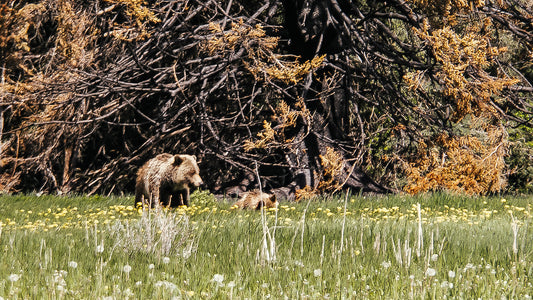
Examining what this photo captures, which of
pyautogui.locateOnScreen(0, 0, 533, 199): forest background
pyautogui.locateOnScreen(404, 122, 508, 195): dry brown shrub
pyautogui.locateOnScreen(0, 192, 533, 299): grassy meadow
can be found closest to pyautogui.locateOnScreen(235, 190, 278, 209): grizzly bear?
pyautogui.locateOnScreen(0, 0, 533, 199): forest background

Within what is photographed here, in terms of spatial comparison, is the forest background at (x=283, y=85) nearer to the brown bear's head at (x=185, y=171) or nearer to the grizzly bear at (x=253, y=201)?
the grizzly bear at (x=253, y=201)

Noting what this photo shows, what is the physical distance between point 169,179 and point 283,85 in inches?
139

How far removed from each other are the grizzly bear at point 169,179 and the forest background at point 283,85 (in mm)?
995

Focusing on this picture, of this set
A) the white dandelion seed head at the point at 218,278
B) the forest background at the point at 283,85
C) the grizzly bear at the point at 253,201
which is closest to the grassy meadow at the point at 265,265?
the white dandelion seed head at the point at 218,278

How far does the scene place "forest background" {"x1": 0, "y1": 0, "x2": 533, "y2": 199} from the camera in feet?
32.8

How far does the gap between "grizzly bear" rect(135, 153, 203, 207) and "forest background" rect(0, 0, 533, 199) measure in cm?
100

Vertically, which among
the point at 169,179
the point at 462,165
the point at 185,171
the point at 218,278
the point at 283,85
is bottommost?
the point at 218,278

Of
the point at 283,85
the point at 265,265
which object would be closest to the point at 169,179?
the point at 283,85

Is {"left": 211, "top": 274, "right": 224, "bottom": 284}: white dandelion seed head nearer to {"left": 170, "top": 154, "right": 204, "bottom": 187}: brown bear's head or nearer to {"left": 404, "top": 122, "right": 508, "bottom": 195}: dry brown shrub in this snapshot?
{"left": 170, "top": 154, "right": 204, "bottom": 187}: brown bear's head

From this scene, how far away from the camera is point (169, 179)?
30.5 ft

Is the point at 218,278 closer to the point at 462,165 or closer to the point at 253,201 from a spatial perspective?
the point at 253,201

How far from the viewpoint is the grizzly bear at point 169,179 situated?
9227 mm

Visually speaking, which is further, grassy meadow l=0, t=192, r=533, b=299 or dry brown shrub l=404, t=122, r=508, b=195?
dry brown shrub l=404, t=122, r=508, b=195

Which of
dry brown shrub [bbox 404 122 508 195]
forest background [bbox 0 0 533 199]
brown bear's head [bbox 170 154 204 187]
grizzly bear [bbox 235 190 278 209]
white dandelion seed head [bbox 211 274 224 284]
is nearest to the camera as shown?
white dandelion seed head [bbox 211 274 224 284]
